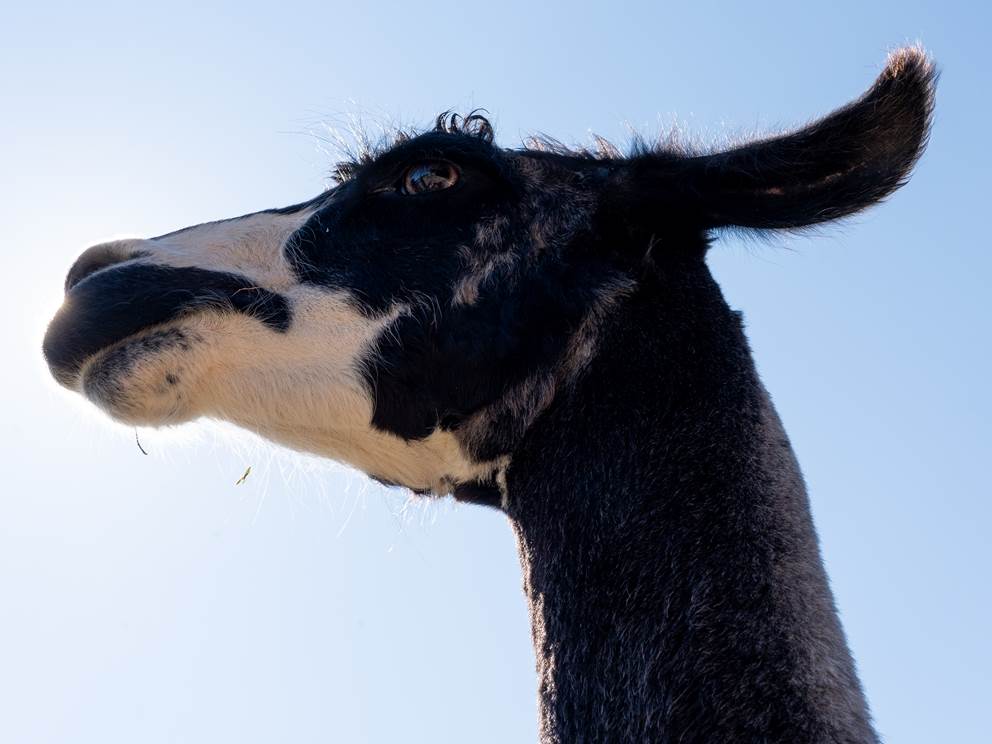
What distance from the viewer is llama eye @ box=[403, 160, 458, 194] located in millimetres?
4281

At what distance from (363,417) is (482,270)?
0.61m

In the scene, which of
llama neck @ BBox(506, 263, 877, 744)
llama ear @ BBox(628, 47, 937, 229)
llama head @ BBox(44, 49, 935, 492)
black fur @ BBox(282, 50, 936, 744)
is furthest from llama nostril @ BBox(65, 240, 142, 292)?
llama ear @ BBox(628, 47, 937, 229)

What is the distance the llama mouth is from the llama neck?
100cm

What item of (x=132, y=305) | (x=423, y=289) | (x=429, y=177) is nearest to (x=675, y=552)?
(x=423, y=289)

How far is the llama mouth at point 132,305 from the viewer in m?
3.88

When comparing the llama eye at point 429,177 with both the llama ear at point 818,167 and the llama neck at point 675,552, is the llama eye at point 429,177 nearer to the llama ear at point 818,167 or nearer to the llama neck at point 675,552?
the llama ear at point 818,167

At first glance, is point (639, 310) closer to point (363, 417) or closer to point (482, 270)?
point (482, 270)

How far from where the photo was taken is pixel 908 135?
3863mm

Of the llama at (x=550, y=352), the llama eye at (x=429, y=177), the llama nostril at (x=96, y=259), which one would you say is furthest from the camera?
the llama eye at (x=429, y=177)

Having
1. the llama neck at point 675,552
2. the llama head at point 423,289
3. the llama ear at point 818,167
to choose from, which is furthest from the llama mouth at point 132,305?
the llama ear at point 818,167

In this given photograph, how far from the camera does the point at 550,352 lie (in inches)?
158

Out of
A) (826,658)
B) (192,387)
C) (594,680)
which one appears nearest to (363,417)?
(192,387)

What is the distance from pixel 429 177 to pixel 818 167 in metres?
1.27

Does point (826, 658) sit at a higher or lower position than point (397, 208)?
lower
